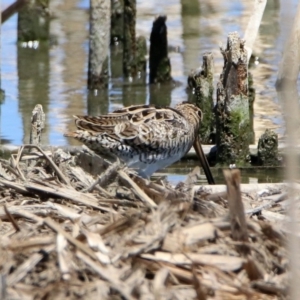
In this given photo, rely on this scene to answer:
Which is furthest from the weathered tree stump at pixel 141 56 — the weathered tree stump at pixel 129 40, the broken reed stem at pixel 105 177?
the broken reed stem at pixel 105 177

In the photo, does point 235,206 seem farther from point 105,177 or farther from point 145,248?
point 105,177

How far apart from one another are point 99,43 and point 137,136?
518 centimetres

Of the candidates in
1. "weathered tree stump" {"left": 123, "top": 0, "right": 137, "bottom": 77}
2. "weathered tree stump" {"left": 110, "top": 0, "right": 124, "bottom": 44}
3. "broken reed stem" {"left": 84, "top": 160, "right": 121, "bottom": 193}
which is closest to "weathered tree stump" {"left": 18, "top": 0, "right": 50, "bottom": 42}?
"weathered tree stump" {"left": 110, "top": 0, "right": 124, "bottom": 44}

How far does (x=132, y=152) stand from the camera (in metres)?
6.28

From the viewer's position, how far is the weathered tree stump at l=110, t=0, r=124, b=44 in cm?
1379

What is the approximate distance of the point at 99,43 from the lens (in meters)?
11.3

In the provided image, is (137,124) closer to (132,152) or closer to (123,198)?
(132,152)

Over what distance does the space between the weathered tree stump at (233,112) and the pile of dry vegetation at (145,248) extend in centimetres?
329

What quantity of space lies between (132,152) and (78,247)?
2.36 m

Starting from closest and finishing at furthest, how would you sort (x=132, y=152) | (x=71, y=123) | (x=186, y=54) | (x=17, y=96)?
(x=132, y=152) < (x=71, y=123) < (x=17, y=96) < (x=186, y=54)

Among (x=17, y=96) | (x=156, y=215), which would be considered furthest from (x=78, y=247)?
(x=17, y=96)

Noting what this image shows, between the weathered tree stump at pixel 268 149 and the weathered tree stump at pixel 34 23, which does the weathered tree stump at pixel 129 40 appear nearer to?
the weathered tree stump at pixel 34 23

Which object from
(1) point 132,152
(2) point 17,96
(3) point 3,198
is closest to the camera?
(3) point 3,198

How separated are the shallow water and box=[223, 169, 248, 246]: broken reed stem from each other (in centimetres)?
366
